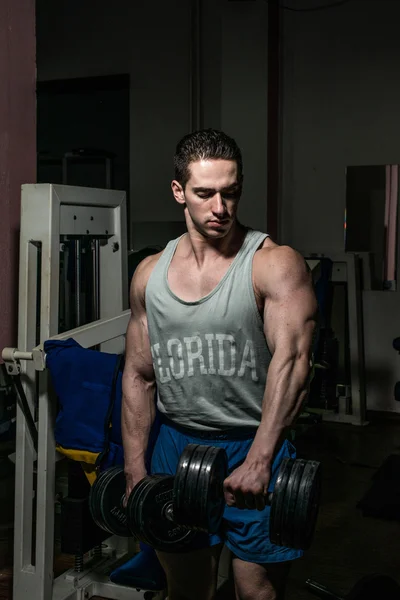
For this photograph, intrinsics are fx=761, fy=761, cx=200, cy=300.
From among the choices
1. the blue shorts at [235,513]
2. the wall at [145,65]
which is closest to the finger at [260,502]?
the blue shorts at [235,513]

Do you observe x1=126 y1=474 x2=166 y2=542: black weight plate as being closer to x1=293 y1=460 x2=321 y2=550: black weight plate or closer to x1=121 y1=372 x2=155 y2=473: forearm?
x1=121 y1=372 x2=155 y2=473: forearm

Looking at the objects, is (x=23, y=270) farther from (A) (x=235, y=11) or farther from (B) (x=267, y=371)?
(A) (x=235, y=11)

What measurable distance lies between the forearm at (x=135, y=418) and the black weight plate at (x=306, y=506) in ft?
1.59

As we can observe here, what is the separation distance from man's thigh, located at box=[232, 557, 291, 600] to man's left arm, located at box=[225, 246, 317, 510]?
0.71ft

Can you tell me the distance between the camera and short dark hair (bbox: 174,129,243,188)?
5.85 feet

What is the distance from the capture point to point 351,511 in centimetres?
340

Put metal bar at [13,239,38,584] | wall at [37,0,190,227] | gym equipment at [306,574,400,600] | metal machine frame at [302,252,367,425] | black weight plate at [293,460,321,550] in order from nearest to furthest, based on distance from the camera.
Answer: black weight plate at [293,460,321,550]
gym equipment at [306,574,400,600]
metal bar at [13,239,38,584]
metal machine frame at [302,252,367,425]
wall at [37,0,190,227]

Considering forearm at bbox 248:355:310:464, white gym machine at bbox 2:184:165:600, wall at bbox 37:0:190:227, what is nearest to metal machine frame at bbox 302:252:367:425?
wall at bbox 37:0:190:227

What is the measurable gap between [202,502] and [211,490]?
0.03m

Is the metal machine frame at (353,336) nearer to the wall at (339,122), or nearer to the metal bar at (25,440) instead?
the wall at (339,122)

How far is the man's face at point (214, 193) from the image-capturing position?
1772 mm

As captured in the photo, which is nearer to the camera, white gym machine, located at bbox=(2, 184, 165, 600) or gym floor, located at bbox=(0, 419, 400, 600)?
white gym machine, located at bbox=(2, 184, 165, 600)

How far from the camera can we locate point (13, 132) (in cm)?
240

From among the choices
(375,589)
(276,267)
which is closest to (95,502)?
(276,267)
